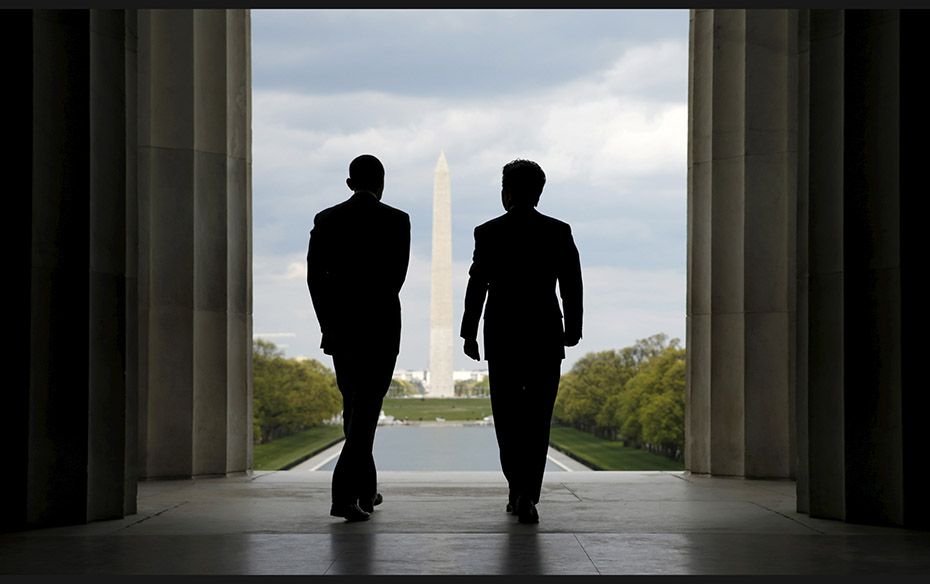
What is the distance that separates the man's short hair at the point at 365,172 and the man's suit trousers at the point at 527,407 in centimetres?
216

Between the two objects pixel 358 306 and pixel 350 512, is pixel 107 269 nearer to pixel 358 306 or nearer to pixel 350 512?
pixel 358 306

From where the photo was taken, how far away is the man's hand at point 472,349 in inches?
432

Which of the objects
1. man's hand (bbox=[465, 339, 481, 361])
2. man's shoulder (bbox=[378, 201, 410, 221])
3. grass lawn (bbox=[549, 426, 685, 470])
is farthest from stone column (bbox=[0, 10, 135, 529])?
grass lawn (bbox=[549, 426, 685, 470])

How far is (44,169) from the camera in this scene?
10602 mm

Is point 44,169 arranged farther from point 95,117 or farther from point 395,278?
point 395,278

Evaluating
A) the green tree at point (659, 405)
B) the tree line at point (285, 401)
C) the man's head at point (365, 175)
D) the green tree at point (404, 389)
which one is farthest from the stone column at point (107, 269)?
the green tree at point (404, 389)

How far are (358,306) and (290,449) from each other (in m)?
75.6

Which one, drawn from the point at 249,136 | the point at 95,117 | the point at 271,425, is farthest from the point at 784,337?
the point at 271,425

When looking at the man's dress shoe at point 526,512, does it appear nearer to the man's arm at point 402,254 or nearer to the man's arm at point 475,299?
the man's arm at point 475,299

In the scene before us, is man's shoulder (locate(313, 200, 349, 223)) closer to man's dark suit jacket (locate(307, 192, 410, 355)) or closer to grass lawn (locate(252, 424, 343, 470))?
man's dark suit jacket (locate(307, 192, 410, 355))

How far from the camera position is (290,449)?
84562mm

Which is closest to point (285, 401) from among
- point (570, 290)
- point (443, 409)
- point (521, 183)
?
point (443, 409)

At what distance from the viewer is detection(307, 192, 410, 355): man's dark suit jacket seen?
1088cm

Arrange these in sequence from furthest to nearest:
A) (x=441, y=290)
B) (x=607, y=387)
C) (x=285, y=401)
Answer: (x=441, y=290) → (x=607, y=387) → (x=285, y=401)
